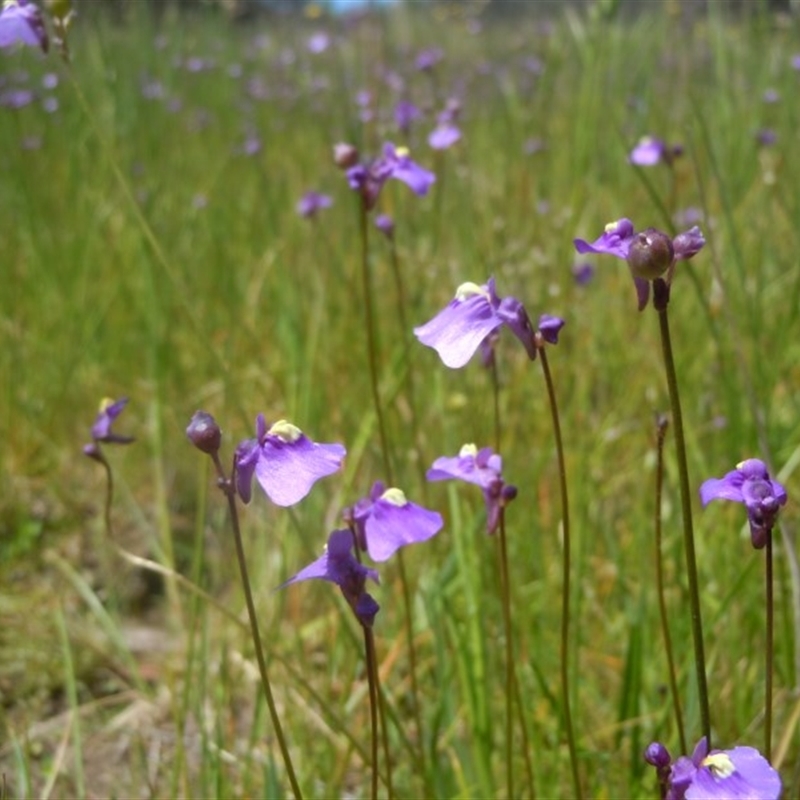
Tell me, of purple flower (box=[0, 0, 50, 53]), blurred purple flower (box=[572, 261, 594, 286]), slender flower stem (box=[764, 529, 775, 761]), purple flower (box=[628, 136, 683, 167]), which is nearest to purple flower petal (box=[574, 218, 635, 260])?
slender flower stem (box=[764, 529, 775, 761])

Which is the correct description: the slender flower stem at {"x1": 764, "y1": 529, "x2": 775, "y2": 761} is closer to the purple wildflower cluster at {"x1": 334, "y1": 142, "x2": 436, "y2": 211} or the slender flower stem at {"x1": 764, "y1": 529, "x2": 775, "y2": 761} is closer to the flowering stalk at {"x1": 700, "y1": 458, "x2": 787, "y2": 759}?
the flowering stalk at {"x1": 700, "y1": 458, "x2": 787, "y2": 759}

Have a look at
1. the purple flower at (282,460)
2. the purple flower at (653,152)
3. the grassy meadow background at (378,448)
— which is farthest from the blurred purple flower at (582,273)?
the purple flower at (282,460)

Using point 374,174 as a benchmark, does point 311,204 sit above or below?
above

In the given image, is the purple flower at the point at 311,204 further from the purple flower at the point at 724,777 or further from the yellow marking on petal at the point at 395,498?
the purple flower at the point at 724,777

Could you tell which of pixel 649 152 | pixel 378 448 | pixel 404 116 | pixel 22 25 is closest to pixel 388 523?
pixel 22 25

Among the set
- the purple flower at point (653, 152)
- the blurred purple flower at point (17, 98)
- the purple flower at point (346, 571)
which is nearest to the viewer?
the purple flower at point (346, 571)

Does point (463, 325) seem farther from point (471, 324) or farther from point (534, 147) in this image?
point (534, 147)
